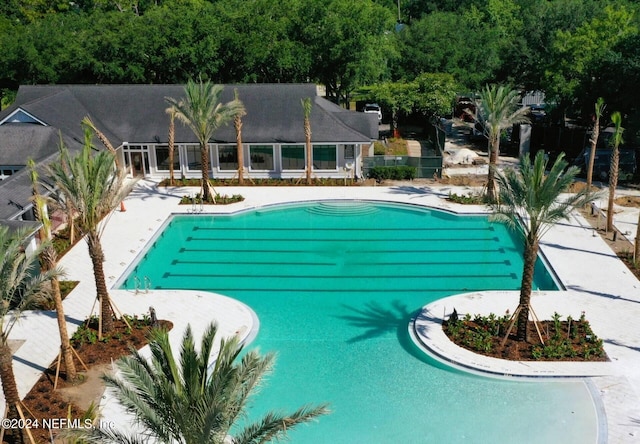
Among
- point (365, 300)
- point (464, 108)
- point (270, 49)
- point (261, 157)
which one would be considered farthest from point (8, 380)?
point (464, 108)

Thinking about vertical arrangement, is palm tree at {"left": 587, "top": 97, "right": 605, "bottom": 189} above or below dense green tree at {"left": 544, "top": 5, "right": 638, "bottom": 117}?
below

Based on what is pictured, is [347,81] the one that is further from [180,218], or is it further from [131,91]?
[180,218]

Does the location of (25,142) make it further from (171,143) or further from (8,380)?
(8,380)

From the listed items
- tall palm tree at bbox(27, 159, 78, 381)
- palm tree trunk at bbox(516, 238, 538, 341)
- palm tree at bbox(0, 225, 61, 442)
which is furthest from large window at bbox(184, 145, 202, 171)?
palm tree trunk at bbox(516, 238, 538, 341)

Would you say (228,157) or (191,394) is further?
(228,157)

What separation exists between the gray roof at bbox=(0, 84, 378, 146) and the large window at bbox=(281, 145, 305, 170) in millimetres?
790

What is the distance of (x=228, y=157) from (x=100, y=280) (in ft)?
59.7

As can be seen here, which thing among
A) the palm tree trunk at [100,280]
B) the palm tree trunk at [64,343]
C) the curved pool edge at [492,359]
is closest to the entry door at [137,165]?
the palm tree trunk at [100,280]

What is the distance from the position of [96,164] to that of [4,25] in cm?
4048

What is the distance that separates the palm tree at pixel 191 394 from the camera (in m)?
10.7

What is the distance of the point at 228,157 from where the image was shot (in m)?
37.0

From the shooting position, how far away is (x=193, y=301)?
22266 mm

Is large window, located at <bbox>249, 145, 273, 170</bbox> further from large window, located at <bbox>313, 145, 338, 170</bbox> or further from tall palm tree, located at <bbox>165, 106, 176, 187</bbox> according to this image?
tall palm tree, located at <bbox>165, 106, 176, 187</bbox>

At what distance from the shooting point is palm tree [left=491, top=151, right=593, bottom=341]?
703 inches
